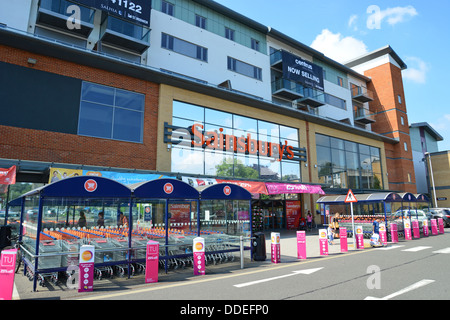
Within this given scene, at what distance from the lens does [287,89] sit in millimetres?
26328

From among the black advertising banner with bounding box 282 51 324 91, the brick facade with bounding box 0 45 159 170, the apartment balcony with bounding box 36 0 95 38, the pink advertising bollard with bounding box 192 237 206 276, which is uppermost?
the black advertising banner with bounding box 282 51 324 91

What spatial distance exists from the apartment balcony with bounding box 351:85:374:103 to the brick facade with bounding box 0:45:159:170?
28.2 m

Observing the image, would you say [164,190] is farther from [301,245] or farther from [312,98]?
[312,98]

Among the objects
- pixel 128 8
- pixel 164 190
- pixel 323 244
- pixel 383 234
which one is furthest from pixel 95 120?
pixel 383 234

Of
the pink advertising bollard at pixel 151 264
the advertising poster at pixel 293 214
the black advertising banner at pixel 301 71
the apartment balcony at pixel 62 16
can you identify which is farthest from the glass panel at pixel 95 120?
the black advertising banner at pixel 301 71

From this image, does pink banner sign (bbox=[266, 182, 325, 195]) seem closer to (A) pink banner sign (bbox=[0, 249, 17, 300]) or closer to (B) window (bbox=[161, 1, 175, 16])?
(B) window (bbox=[161, 1, 175, 16])

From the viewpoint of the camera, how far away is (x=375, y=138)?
118 ft

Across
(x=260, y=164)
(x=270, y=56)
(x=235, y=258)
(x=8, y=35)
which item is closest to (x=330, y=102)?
(x=270, y=56)

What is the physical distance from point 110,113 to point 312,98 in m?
19.6

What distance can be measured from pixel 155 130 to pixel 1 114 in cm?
744

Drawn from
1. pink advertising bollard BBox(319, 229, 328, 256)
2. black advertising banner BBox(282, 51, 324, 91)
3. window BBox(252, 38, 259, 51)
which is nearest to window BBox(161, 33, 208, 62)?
window BBox(252, 38, 259, 51)

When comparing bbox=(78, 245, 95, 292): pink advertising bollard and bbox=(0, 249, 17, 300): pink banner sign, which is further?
bbox=(78, 245, 95, 292): pink advertising bollard

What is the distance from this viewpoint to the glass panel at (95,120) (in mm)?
15555

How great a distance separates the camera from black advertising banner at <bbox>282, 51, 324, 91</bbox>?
86.5 feet
